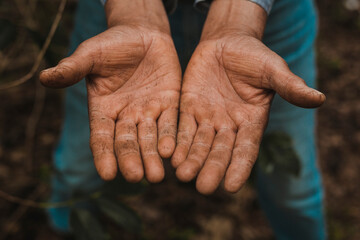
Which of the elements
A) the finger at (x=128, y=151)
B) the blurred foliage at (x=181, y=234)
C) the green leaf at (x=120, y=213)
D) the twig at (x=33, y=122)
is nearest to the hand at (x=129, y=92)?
the finger at (x=128, y=151)

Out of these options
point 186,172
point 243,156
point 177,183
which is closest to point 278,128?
point 243,156

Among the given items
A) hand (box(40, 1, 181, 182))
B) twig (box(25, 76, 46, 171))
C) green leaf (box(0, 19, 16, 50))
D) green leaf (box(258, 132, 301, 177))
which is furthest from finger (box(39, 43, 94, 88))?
twig (box(25, 76, 46, 171))

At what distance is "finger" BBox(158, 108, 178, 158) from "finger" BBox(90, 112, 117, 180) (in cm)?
12

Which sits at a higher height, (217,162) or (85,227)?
(217,162)

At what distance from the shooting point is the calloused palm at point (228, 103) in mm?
734

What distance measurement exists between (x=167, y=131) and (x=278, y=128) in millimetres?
504

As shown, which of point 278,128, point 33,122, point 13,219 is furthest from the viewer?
point 33,122

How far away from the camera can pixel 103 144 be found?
756 mm

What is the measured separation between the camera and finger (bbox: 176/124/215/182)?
727 mm

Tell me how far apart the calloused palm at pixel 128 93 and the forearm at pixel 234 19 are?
0.45 feet

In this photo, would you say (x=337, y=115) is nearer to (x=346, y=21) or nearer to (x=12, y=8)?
(x=346, y=21)

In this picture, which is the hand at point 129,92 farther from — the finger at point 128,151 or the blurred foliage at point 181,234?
the blurred foliage at point 181,234

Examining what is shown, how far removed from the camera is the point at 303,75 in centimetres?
111

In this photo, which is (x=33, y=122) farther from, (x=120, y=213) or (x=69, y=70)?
(x=69, y=70)
